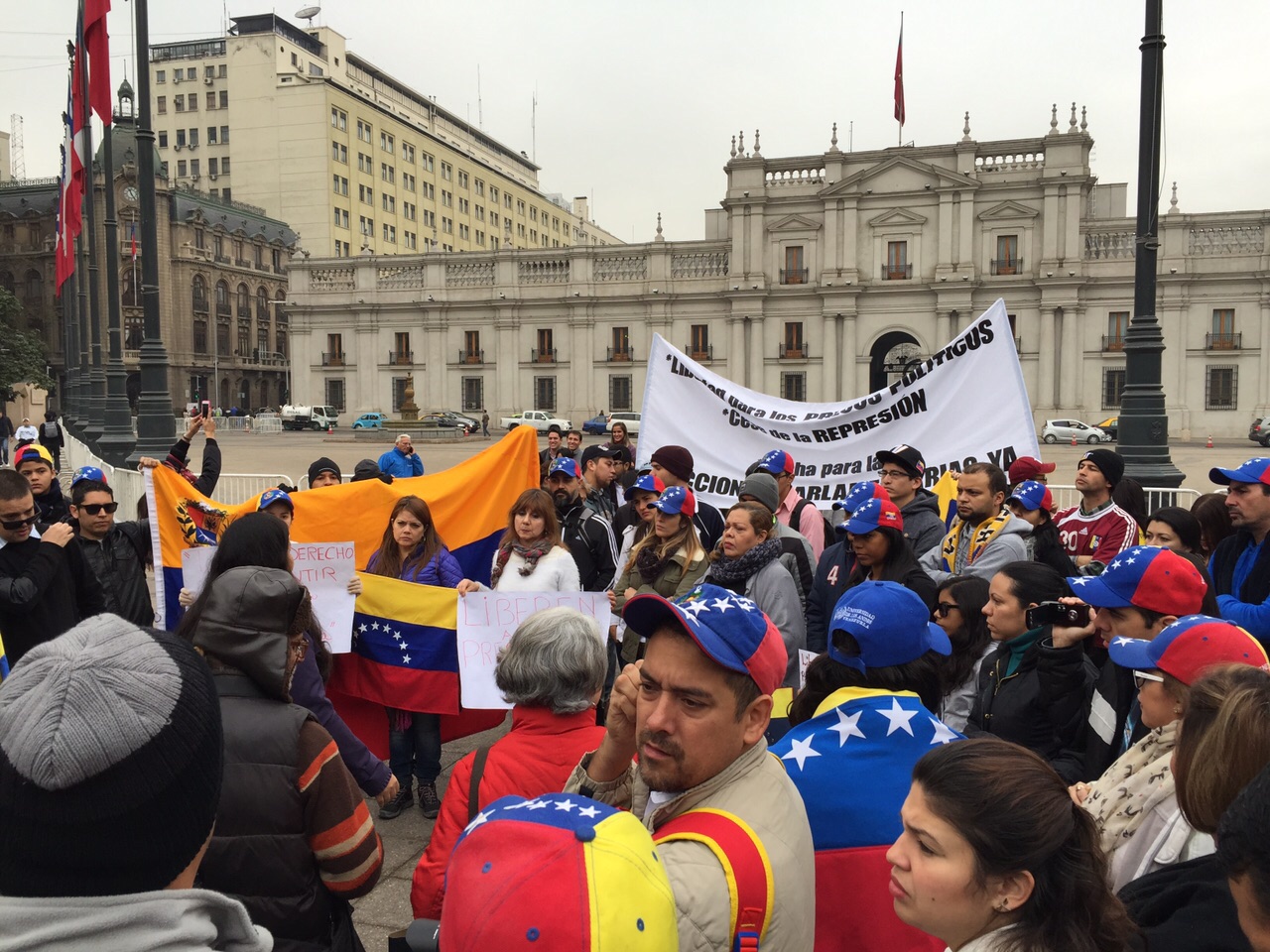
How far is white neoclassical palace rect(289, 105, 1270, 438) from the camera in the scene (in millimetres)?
48625

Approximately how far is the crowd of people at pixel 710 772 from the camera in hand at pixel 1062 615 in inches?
0.4

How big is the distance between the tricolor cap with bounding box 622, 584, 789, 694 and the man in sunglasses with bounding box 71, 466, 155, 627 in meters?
4.30

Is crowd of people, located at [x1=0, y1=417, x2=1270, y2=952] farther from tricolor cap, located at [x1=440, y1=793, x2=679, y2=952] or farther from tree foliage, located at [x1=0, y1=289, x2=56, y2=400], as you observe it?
tree foliage, located at [x1=0, y1=289, x2=56, y2=400]

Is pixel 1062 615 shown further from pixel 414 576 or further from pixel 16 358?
pixel 16 358

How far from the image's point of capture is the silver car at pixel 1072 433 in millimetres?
43625

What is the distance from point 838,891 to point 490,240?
3956 inches

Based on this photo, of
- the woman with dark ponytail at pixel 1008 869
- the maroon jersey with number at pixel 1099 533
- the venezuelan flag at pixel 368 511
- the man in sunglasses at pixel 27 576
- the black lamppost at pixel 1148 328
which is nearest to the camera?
the woman with dark ponytail at pixel 1008 869

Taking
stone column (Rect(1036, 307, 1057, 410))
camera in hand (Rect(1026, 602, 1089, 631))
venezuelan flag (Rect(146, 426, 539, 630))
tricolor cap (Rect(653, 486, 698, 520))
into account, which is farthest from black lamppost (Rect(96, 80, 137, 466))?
stone column (Rect(1036, 307, 1057, 410))

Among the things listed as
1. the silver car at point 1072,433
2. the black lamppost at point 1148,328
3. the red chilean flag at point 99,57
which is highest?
the red chilean flag at point 99,57

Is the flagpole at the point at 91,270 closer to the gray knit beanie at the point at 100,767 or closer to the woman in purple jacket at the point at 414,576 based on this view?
the woman in purple jacket at the point at 414,576

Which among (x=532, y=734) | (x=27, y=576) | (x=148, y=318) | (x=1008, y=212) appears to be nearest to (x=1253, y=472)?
(x=532, y=734)

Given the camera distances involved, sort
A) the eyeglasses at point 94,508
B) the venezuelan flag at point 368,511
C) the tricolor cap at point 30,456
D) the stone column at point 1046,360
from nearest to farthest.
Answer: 1. the eyeglasses at point 94,508
2. the venezuelan flag at point 368,511
3. the tricolor cap at point 30,456
4. the stone column at point 1046,360

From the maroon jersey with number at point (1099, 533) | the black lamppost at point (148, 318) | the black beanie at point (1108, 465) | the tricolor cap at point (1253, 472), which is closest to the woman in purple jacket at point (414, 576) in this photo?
the maroon jersey with number at point (1099, 533)

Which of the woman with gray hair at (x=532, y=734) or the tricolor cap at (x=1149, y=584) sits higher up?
the tricolor cap at (x=1149, y=584)
